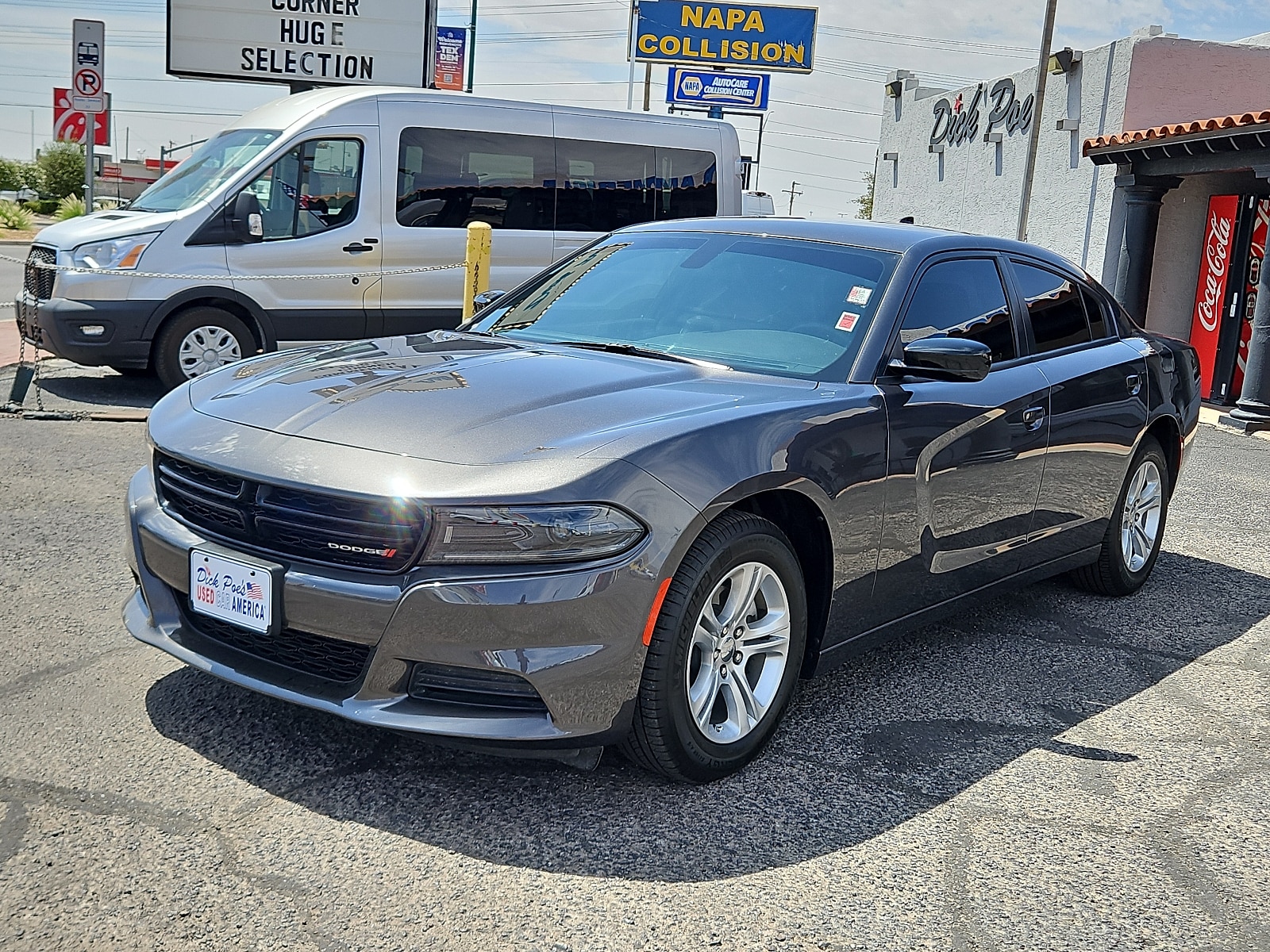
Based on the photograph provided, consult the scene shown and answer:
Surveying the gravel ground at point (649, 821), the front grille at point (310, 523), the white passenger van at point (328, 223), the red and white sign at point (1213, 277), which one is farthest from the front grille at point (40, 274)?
the red and white sign at point (1213, 277)

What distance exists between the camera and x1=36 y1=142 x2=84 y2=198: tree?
184 feet

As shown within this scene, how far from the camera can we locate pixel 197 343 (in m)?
9.94

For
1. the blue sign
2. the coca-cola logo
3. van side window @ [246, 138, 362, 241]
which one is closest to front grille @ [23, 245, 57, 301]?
van side window @ [246, 138, 362, 241]

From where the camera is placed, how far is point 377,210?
10.5m

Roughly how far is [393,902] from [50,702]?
1.59 metres

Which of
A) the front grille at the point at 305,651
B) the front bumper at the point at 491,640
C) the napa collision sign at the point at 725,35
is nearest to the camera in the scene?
the front bumper at the point at 491,640

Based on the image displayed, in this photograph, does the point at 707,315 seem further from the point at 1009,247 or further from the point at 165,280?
the point at 165,280

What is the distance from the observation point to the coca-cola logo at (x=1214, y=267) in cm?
1462

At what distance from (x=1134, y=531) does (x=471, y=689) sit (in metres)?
3.82

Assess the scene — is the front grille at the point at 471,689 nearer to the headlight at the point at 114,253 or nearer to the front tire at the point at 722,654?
the front tire at the point at 722,654

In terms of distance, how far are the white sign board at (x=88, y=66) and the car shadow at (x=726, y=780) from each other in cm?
1246

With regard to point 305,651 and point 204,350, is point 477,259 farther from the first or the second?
point 305,651

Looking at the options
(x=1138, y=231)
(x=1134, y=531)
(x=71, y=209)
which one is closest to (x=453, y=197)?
(x=1134, y=531)

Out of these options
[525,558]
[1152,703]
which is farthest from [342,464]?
[1152,703]
